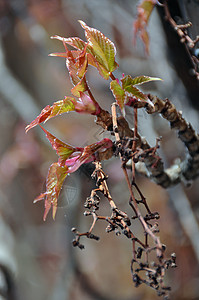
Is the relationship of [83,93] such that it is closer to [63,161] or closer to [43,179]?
[63,161]

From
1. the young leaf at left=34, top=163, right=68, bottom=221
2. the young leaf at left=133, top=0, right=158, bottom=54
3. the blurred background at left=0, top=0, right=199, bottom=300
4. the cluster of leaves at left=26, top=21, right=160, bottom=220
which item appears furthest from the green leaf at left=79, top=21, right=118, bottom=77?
the blurred background at left=0, top=0, right=199, bottom=300

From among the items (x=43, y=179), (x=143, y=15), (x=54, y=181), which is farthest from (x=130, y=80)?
(x=43, y=179)

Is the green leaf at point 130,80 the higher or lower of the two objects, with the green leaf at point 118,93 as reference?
higher

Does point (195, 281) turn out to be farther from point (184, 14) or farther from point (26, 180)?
point (184, 14)

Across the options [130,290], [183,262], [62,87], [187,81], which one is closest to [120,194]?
[187,81]

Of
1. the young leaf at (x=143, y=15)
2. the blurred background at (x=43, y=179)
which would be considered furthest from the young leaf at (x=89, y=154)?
the blurred background at (x=43, y=179)

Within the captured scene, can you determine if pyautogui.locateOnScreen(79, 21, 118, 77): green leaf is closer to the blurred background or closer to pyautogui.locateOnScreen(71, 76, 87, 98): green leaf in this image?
pyautogui.locateOnScreen(71, 76, 87, 98): green leaf

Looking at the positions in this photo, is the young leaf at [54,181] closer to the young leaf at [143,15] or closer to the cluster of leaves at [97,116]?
the cluster of leaves at [97,116]
